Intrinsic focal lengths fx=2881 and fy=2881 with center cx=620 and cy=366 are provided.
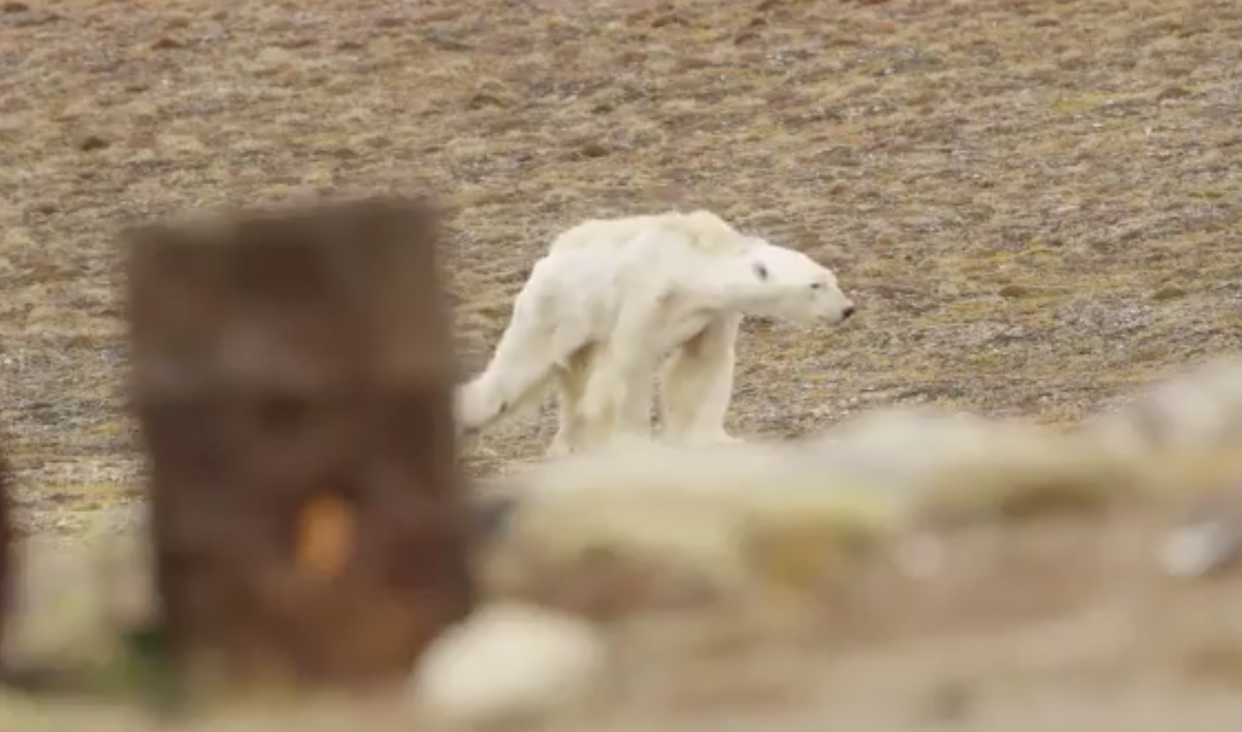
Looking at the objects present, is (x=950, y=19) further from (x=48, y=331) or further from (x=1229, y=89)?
(x=48, y=331)

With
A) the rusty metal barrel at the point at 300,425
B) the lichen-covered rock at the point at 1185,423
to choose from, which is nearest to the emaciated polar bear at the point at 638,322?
the lichen-covered rock at the point at 1185,423

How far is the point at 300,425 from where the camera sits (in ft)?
17.3

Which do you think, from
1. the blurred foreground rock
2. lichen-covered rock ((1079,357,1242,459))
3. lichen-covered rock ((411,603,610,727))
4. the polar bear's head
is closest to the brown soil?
the polar bear's head

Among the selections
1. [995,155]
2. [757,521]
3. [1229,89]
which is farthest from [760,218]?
[757,521]

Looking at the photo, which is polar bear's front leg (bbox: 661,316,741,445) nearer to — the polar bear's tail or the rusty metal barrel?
the polar bear's tail

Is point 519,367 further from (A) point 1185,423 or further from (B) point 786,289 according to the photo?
(A) point 1185,423

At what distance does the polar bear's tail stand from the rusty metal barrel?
17.5ft

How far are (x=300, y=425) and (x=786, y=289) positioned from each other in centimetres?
560

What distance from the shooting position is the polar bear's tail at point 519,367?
421 inches

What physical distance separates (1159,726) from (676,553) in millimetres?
1297

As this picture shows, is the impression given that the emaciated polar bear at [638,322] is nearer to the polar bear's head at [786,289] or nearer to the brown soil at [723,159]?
the polar bear's head at [786,289]

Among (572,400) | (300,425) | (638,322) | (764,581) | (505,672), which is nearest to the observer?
(505,672)

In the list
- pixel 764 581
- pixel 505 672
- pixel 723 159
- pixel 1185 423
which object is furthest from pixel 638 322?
pixel 723 159

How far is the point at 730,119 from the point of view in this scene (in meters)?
24.5
